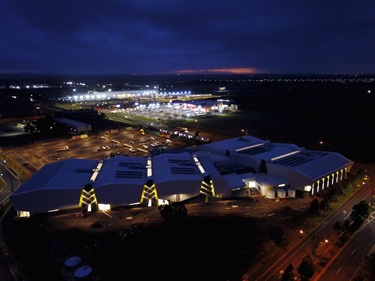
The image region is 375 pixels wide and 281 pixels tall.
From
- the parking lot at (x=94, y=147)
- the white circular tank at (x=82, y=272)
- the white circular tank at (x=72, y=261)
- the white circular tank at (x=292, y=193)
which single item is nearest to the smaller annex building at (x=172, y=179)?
the white circular tank at (x=292, y=193)

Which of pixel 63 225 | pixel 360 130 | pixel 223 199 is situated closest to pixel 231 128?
pixel 360 130

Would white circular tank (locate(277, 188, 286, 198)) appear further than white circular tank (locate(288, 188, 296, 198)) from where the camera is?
No

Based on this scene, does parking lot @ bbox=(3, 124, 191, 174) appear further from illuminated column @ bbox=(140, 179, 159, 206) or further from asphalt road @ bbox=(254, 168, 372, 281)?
asphalt road @ bbox=(254, 168, 372, 281)

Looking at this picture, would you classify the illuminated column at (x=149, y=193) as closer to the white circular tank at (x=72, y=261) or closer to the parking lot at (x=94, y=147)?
the white circular tank at (x=72, y=261)

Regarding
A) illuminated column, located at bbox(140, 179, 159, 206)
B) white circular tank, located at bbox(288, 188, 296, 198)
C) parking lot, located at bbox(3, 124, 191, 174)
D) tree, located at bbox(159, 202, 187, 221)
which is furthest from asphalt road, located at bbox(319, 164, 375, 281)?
parking lot, located at bbox(3, 124, 191, 174)

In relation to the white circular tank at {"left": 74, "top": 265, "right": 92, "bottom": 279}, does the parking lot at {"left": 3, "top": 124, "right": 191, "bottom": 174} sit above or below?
above

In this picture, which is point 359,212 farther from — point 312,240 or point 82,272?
point 82,272

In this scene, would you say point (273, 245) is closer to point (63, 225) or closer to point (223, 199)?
point (223, 199)

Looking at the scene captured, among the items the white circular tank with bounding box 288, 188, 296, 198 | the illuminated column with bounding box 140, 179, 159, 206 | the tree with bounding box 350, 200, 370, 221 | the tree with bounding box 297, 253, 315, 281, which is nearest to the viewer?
the tree with bounding box 297, 253, 315, 281
